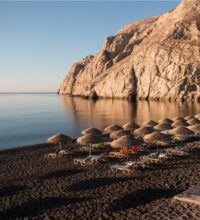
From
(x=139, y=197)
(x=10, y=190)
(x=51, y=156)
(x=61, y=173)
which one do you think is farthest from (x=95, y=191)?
(x=51, y=156)

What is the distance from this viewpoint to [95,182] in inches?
805

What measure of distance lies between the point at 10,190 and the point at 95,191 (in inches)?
190

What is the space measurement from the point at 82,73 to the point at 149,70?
62133 mm

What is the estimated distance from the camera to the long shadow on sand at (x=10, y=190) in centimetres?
1914

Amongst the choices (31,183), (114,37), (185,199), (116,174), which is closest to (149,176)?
(116,174)

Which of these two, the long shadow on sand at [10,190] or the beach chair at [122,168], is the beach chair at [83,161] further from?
the long shadow on sand at [10,190]

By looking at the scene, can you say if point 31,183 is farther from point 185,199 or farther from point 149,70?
point 149,70

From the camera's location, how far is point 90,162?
25.8 metres

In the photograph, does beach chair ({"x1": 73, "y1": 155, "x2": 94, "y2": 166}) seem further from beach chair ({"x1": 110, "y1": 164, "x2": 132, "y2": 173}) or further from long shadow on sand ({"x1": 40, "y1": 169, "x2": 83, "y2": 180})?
beach chair ({"x1": 110, "y1": 164, "x2": 132, "y2": 173})

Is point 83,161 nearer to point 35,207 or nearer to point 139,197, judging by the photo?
point 139,197

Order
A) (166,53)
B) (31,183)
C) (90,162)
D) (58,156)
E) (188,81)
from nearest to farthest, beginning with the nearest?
(31,183)
(90,162)
(58,156)
(188,81)
(166,53)

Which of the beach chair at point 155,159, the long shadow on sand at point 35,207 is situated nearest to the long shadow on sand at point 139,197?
the long shadow on sand at point 35,207

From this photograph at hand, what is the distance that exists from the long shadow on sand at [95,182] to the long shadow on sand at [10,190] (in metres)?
2.94

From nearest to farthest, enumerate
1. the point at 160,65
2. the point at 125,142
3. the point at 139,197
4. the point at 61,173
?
the point at 139,197 → the point at 61,173 → the point at 125,142 → the point at 160,65
